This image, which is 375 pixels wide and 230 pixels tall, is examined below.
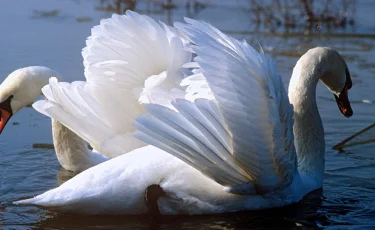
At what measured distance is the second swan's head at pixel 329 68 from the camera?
5770mm

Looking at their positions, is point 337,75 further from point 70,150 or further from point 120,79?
point 70,150

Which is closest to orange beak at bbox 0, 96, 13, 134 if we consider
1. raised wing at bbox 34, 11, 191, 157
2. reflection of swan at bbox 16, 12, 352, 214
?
raised wing at bbox 34, 11, 191, 157

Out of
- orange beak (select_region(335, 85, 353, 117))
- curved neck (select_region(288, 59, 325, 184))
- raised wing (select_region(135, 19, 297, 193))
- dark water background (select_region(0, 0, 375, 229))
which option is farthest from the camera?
orange beak (select_region(335, 85, 353, 117))

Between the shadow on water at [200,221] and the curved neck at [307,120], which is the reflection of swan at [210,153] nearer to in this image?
the shadow on water at [200,221]

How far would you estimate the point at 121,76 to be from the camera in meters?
5.64

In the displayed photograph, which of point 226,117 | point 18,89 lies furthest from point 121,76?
point 226,117

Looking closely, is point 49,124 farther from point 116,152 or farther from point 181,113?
point 181,113

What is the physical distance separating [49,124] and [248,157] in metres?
3.45

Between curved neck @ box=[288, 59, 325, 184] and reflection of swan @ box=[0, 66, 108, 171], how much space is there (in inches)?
63.5

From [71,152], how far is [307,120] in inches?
74.4

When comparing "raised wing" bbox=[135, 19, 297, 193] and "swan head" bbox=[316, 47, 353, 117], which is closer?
"raised wing" bbox=[135, 19, 297, 193]

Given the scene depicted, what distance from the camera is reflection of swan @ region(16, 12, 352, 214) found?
4.40m

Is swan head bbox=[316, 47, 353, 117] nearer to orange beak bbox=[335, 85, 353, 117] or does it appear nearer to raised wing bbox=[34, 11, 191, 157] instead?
orange beak bbox=[335, 85, 353, 117]

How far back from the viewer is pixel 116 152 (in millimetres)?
5746
